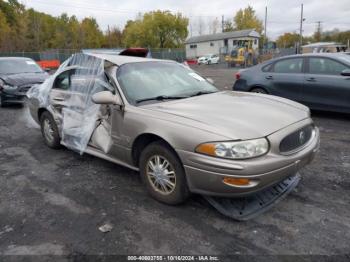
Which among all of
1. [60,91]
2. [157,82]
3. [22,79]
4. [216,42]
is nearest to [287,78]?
[157,82]

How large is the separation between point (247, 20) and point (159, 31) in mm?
23962

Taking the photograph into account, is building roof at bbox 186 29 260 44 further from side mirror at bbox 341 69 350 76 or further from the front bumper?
the front bumper

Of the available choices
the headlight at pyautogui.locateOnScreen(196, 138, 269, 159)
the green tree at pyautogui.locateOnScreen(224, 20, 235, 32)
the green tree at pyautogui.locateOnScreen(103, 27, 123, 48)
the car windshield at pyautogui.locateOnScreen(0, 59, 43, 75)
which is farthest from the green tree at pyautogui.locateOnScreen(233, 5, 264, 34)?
the headlight at pyautogui.locateOnScreen(196, 138, 269, 159)

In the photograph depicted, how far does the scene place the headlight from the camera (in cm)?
282

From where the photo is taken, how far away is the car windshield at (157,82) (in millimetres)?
3869

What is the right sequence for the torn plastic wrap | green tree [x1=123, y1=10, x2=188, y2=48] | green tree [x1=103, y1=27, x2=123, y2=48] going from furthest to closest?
green tree [x1=103, y1=27, x2=123, y2=48]
green tree [x1=123, y1=10, x2=188, y2=48]
the torn plastic wrap

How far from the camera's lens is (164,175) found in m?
3.38

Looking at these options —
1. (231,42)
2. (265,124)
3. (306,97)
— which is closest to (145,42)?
(231,42)

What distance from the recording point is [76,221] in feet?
10.7

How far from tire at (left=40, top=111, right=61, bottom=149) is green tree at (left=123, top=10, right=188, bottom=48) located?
190ft

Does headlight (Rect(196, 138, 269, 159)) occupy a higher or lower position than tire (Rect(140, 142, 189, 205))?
higher

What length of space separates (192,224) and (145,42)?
201 feet

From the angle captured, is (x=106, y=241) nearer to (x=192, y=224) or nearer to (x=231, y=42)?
(x=192, y=224)

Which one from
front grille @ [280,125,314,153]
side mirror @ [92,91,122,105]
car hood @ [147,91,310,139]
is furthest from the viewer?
side mirror @ [92,91,122,105]
